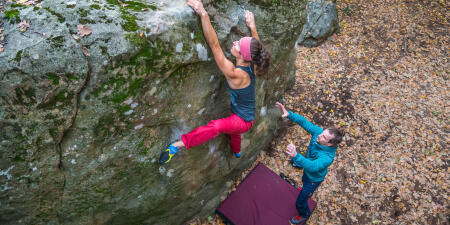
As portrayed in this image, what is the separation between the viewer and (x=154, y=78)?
359 cm

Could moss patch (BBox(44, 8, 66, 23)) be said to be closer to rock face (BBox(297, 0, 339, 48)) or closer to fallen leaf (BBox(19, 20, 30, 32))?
fallen leaf (BBox(19, 20, 30, 32))

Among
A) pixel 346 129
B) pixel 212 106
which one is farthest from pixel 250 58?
pixel 346 129

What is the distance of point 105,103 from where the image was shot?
3320mm

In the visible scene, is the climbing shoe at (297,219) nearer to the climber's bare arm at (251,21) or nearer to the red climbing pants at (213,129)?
the red climbing pants at (213,129)

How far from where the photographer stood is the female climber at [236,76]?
3.79 meters

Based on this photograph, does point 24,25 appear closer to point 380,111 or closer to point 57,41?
point 57,41

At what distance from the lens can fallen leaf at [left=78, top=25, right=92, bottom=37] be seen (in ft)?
10.0

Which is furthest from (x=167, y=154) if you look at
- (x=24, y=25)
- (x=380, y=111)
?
(x=380, y=111)

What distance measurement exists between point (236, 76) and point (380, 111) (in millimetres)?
5944

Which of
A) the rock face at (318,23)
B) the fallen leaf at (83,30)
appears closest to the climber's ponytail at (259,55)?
the fallen leaf at (83,30)

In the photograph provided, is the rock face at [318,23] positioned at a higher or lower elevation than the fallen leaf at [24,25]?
lower

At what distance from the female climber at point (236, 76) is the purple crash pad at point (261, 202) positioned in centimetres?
203

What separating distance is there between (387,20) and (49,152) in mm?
11897

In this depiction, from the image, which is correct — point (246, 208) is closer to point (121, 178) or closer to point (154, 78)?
point (121, 178)
